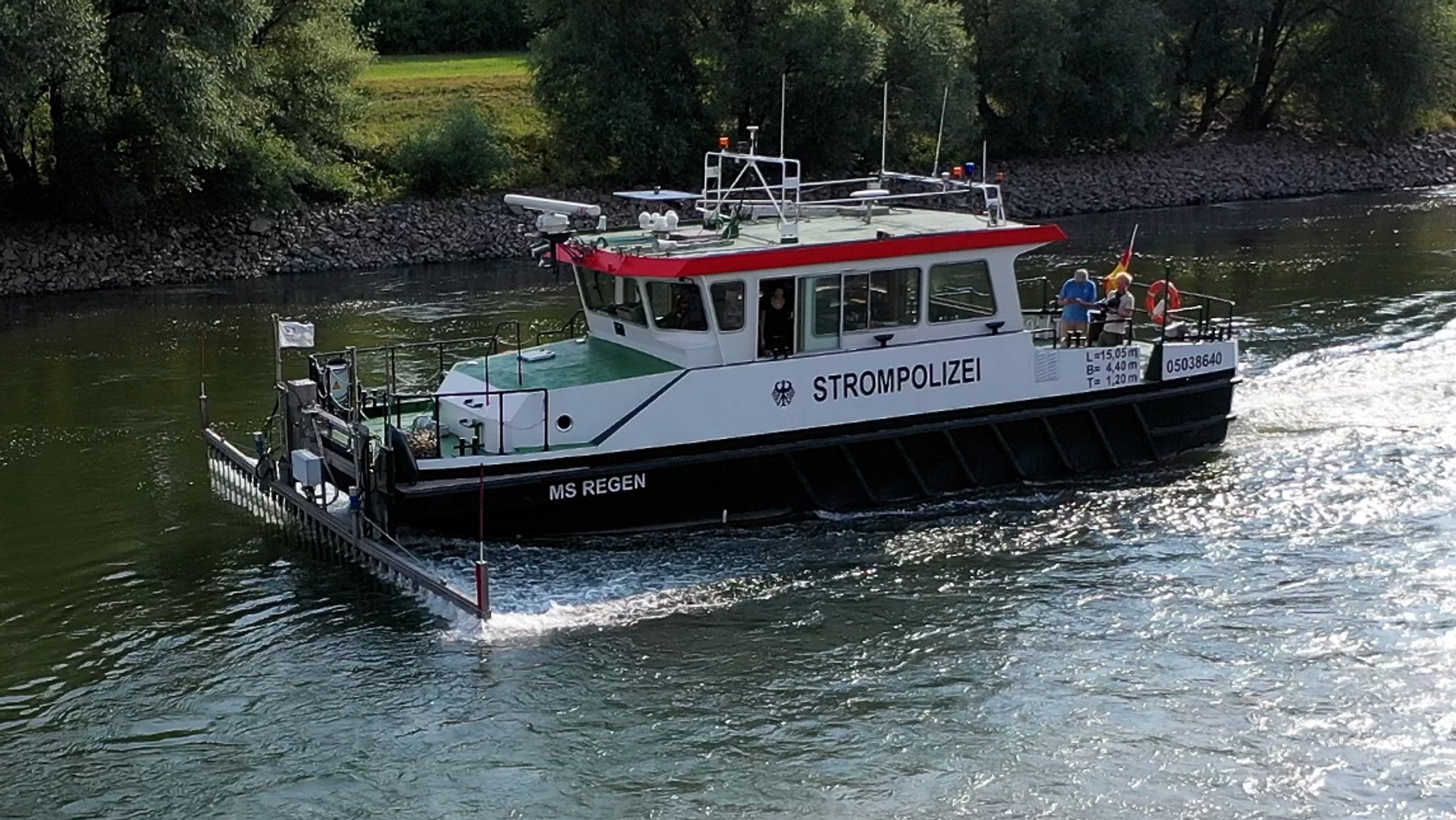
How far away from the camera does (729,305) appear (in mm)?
16734

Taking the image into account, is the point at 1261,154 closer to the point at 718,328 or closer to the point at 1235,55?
the point at 1235,55

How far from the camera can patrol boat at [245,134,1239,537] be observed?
1620 cm

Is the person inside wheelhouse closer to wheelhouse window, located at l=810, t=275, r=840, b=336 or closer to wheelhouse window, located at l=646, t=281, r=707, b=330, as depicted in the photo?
wheelhouse window, located at l=810, t=275, r=840, b=336

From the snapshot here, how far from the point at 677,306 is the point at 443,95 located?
104 feet

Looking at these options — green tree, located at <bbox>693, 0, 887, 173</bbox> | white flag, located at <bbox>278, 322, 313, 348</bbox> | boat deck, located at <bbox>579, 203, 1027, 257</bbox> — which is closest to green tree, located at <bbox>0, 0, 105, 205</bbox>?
green tree, located at <bbox>693, 0, 887, 173</bbox>

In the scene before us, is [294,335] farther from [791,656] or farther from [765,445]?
[791,656]

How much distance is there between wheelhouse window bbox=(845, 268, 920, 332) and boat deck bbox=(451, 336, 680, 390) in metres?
2.04

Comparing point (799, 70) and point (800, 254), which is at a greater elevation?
point (799, 70)

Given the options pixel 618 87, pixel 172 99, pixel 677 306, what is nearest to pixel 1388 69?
pixel 618 87

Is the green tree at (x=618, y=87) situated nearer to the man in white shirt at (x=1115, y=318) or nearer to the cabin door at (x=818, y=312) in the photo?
the man in white shirt at (x=1115, y=318)

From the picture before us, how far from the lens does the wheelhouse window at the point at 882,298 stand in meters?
17.3

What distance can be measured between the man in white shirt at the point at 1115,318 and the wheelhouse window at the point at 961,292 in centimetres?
214

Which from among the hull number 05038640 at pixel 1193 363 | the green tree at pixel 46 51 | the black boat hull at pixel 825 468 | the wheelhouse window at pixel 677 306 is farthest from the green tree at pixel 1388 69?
the wheelhouse window at pixel 677 306

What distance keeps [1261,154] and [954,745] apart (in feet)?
133
